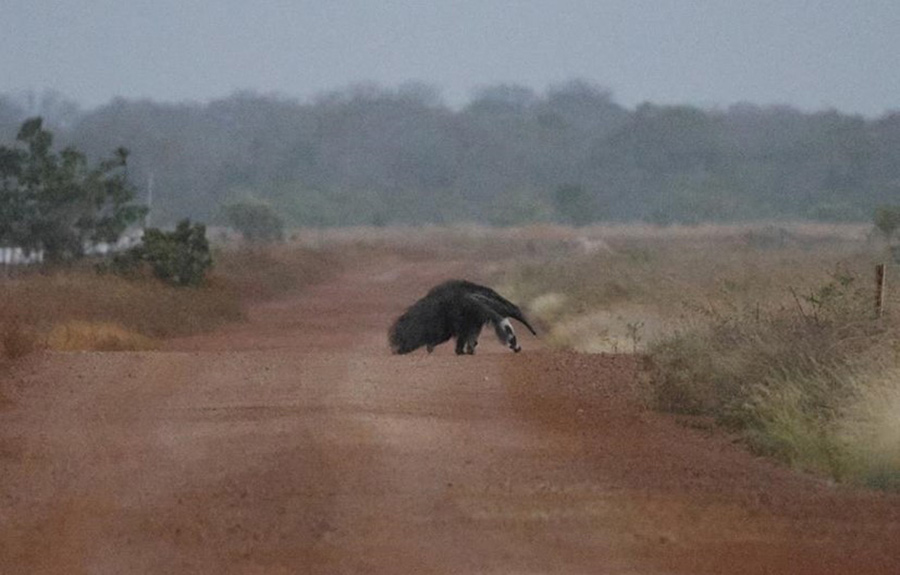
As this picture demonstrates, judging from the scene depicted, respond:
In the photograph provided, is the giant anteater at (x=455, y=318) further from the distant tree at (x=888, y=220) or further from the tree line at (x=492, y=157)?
the tree line at (x=492, y=157)

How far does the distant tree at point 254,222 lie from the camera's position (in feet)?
249

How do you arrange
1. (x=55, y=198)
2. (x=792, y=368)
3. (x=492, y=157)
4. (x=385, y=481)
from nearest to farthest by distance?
(x=385, y=481) → (x=792, y=368) → (x=55, y=198) → (x=492, y=157)

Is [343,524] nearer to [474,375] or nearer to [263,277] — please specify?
[474,375]

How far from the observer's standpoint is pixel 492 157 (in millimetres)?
146125

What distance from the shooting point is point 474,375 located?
17.9 metres

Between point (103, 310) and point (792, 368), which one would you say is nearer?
point (792, 368)

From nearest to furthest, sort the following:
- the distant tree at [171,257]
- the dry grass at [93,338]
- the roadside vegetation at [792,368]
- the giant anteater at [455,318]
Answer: the roadside vegetation at [792,368] → the giant anteater at [455,318] → the dry grass at [93,338] → the distant tree at [171,257]

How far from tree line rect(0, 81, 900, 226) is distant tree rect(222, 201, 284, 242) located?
70.2ft

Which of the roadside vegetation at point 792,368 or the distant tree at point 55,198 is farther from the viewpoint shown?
the distant tree at point 55,198

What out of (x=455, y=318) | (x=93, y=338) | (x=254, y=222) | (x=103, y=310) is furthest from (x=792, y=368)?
(x=254, y=222)

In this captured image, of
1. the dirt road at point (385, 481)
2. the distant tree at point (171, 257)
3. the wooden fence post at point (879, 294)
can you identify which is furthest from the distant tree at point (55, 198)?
the wooden fence post at point (879, 294)

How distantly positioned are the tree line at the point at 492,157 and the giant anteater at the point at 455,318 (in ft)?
250

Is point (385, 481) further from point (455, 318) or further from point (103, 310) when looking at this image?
point (103, 310)

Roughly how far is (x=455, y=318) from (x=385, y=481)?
10976 millimetres
